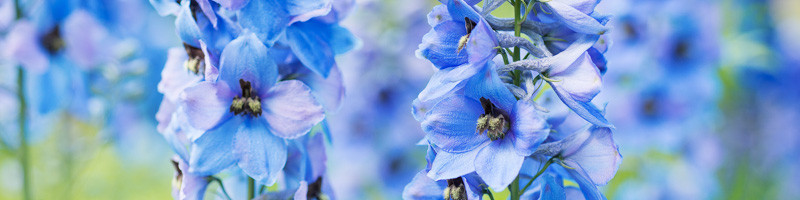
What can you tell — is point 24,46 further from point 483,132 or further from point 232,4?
point 483,132

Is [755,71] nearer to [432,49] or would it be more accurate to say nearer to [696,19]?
[696,19]

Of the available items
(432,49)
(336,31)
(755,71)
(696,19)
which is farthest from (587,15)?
(755,71)

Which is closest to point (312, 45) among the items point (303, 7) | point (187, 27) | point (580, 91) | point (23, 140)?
point (303, 7)

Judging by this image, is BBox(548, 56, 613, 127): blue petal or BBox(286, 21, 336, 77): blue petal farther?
BBox(286, 21, 336, 77): blue petal

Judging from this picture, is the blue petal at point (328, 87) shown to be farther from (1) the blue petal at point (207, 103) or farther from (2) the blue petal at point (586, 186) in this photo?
(2) the blue petal at point (586, 186)

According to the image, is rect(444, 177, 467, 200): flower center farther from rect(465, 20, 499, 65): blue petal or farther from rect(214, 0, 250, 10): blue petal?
rect(214, 0, 250, 10): blue petal

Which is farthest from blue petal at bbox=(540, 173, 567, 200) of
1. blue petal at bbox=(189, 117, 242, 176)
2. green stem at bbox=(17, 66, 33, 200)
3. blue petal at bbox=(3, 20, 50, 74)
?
blue petal at bbox=(3, 20, 50, 74)

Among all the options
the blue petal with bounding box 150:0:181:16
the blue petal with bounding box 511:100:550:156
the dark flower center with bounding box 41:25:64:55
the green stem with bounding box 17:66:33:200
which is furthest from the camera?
the dark flower center with bounding box 41:25:64:55
